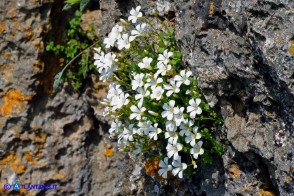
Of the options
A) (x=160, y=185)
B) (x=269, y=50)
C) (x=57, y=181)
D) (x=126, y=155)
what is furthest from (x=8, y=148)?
(x=269, y=50)

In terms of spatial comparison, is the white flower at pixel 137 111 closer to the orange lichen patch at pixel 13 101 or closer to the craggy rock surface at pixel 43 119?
the craggy rock surface at pixel 43 119

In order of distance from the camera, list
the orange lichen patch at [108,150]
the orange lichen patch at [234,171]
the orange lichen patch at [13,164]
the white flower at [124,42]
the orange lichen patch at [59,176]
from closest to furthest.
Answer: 1. the orange lichen patch at [234,171]
2. the white flower at [124,42]
3. the orange lichen patch at [13,164]
4. the orange lichen patch at [59,176]
5. the orange lichen patch at [108,150]

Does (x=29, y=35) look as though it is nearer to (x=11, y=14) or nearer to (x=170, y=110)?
(x=11, y=14)

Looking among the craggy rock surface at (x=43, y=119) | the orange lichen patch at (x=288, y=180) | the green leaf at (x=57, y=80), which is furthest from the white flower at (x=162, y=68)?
the craggy rock surface at (x=43, y=119)

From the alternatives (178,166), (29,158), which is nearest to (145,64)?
(178,166)

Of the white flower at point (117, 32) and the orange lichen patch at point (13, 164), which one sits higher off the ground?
the white flower at point (117, 32)

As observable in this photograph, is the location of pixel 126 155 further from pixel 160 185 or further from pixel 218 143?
pixel 218 143
